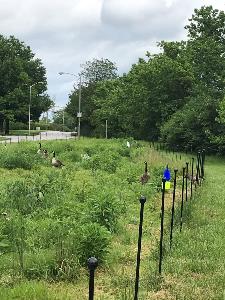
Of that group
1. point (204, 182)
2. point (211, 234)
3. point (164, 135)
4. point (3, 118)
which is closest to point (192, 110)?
point (164, 135)

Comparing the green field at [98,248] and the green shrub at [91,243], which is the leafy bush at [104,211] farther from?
the green shrub at [91,243]

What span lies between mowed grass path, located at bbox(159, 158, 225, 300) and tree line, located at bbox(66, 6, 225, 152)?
19.1m

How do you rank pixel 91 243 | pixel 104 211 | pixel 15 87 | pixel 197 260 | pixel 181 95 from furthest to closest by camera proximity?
pixel 15 87, pixel 181 95, pixel 104 211, pixel 197 260, pixel 91 243

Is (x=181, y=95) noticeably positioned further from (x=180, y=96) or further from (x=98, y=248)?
(x=98, y=248)

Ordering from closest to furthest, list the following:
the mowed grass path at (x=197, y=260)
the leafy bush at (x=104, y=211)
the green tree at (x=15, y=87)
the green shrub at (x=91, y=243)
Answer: the mowed grass path at (x=197, y=260), the green shrub at (x=91, y=243), the leafy bush at (x=104, y=211), the green tree at (x=15, y=87)

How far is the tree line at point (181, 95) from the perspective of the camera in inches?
1417

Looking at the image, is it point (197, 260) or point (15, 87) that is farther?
point (15, 87)

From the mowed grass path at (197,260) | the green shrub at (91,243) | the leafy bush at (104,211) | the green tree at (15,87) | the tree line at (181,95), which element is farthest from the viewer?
the green tree at (15,87)

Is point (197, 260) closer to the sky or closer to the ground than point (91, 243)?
closer to the ground

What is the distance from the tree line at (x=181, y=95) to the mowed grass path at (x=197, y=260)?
19070mm

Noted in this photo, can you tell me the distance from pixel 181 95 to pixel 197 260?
3765 centimetres

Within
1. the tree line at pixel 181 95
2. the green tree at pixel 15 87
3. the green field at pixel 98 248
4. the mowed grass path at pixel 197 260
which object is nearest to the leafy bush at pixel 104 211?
the green field at pixel 98 248

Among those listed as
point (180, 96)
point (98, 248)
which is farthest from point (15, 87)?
point (98, 248)

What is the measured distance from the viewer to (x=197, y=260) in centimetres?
762
